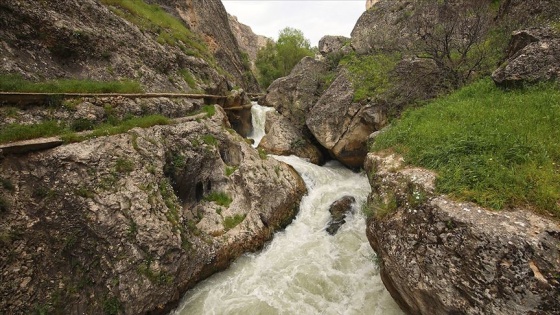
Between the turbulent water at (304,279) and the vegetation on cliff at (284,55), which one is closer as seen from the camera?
the turbulent water at (304,279)

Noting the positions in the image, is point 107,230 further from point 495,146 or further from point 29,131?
point 495,146

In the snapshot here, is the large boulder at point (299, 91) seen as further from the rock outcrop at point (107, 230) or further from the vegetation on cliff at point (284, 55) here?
the vegetation on cliff at point (284, 55)

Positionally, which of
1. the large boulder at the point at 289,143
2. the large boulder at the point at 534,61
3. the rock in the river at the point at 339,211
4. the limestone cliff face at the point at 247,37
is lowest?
the rock in the river at the point at 339,211

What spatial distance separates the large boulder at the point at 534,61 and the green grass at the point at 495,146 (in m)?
0.43

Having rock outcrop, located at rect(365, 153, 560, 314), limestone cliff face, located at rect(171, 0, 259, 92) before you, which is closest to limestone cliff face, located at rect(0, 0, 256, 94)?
limestone cliff face, located at rect(171, 0, 259, 92)

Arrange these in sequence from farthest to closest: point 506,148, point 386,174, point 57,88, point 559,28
Result: 1. point 57,88
2. point 559,28
3. point 386,174
4. point 506,148

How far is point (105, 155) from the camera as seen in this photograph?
9.27 metres

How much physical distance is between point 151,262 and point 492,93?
46.3ft

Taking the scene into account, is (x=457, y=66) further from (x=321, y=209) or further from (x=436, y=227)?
(x=436, y=227)

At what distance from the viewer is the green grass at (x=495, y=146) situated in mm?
5953

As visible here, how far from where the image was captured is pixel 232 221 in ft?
39.1

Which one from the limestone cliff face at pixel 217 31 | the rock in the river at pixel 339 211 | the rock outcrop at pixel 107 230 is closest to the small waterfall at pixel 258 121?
the limestone cliff face at pixel 217 31

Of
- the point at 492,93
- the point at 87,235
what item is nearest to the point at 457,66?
the point at 492,93

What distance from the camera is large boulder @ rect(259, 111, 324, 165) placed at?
840 inches
